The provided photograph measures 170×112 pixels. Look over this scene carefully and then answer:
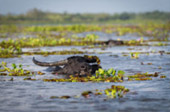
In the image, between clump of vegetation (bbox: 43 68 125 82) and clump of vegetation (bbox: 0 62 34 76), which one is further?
clump of vegetation (bbox: 0 62 34 76)

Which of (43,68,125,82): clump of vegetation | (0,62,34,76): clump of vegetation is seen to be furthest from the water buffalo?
(0,62,34,76): clump of vegetation

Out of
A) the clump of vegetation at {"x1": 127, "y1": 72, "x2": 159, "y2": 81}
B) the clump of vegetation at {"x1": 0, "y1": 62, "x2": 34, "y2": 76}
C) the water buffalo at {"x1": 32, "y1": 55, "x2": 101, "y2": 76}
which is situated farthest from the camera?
the clump of vegetation at {"x1": 0, "y1": 62, "x2": 34, "y2": 76}

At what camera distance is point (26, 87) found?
1302cm

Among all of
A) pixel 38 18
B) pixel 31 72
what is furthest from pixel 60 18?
pixel 31 72

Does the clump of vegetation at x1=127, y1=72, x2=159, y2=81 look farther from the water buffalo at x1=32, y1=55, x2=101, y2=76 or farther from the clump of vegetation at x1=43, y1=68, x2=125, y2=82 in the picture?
the water buffalo at x1=32, y1=55, x2=101, y2=76

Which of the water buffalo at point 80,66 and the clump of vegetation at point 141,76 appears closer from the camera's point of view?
the clump of vegetation at point 141,76

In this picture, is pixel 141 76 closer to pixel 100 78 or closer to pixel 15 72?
pixel 100 78

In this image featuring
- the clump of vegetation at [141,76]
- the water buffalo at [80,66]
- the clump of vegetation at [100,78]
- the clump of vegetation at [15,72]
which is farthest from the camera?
the clump of vegetation at [15,72]

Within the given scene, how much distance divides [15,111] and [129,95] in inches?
125

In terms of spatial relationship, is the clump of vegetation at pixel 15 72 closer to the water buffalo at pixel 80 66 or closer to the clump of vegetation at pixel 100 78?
the water buffalo at pixel 80 66

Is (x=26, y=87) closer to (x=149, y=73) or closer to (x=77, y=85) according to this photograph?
(x=77, y=85)

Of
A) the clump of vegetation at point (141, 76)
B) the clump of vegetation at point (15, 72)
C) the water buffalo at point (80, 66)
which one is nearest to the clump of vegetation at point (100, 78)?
the clump of vegetation at point (141, 76)

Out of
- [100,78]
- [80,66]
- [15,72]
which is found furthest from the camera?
[15,72]

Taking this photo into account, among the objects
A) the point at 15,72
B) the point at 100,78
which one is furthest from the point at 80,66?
the point at 15,72
